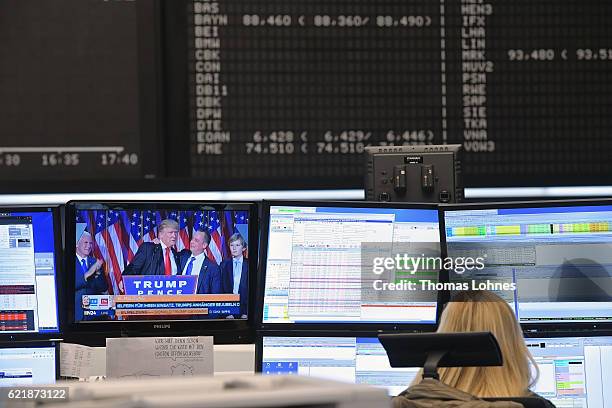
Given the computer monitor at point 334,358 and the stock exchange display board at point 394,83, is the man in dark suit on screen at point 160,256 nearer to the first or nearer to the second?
the computer monitor at point 334,358

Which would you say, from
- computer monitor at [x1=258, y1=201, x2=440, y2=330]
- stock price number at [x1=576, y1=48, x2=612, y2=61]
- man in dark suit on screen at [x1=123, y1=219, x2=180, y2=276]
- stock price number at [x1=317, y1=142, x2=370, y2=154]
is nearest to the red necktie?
man in dark suit on screen at [x1=123, y1=219, x2=180, y2=276]

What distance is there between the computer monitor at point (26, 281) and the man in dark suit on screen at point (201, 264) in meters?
0.32

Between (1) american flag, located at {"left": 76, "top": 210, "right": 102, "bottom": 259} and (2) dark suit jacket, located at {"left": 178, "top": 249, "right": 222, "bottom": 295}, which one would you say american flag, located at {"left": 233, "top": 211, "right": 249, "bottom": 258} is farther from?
(1) american flag, located at {"left": 76, "top": 210, "right": 102, "bottom": 259}

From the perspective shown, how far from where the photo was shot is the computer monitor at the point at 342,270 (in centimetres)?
268

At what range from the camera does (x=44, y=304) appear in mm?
2609

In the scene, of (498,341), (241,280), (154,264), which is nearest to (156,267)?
(154,264)

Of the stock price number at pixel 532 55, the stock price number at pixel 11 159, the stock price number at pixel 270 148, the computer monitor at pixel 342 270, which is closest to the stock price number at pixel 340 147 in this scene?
the stock price number at pixel 270 148

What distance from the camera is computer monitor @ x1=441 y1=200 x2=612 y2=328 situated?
105 inches

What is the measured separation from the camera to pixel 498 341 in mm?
2369

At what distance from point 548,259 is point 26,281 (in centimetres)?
133

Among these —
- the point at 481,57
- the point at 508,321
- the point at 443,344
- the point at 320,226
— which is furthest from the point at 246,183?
the point at 443,344

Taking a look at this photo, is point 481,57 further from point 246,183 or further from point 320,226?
point 320,226

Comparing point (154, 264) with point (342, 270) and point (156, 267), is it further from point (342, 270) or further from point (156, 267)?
point (342, 270)

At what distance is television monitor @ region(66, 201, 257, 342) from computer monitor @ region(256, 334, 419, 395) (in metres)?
0.11
